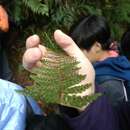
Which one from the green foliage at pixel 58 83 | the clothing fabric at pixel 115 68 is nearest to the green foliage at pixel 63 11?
the clothing fabric at pixel 115 68

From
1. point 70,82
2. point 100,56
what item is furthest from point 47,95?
point 100,56

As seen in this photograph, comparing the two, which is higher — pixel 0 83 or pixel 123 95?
pixel 0 83

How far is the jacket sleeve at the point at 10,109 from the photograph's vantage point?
4.50ft

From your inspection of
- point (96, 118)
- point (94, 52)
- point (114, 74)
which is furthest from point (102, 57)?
point (96, 118)

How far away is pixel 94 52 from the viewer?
244 cm

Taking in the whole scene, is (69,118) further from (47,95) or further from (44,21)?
(44,21)

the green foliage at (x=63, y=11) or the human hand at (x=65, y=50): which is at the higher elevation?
the human hand at (x=65, y=50)

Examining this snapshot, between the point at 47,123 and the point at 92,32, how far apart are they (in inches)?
53.4

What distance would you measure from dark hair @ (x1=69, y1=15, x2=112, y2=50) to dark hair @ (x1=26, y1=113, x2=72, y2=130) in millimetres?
1088

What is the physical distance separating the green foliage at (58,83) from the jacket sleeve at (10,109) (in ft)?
1.49

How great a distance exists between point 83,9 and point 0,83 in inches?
135

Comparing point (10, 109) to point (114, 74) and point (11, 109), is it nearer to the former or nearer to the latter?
point (11, 109)

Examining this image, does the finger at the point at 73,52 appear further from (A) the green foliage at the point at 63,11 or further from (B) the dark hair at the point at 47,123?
(A) the green foliage at the point at 63,11

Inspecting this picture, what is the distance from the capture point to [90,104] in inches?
40.6
